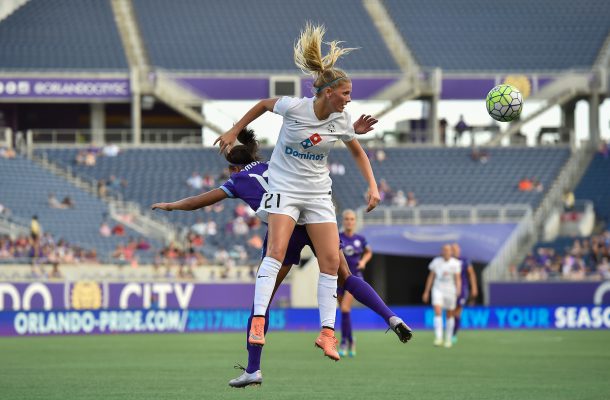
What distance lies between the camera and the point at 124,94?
4691 cm

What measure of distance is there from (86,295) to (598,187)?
2027 cm

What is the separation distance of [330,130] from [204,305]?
25.6 metres

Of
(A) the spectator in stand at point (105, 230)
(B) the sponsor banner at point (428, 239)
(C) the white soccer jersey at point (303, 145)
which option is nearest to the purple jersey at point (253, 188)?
(C) the white soccer jersey at point (303, 145)

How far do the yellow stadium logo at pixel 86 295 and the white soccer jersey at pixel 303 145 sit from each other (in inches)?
951

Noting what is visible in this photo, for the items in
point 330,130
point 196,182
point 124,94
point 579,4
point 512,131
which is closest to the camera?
point 330,130

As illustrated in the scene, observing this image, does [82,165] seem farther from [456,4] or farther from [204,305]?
[456,4]

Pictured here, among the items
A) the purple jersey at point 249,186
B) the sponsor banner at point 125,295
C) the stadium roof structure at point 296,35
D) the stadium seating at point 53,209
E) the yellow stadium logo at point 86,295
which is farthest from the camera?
the stadium roof structure at point 296,35

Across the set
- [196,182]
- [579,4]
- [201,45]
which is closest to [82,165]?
[196,182]

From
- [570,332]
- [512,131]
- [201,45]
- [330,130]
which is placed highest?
[201,45]

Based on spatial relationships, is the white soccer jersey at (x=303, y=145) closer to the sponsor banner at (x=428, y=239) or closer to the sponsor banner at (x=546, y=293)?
the sponsor banner at (x=546, y=293)

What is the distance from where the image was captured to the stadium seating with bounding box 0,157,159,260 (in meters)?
37.9

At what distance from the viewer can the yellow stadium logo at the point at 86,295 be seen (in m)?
33.8

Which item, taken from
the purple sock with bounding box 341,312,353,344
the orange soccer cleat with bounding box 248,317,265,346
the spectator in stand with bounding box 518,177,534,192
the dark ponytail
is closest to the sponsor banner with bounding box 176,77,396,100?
the spectator in stand with bounding box 518,177,534,192

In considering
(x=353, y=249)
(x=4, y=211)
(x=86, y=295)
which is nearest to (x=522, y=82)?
(x=4, y=211)
